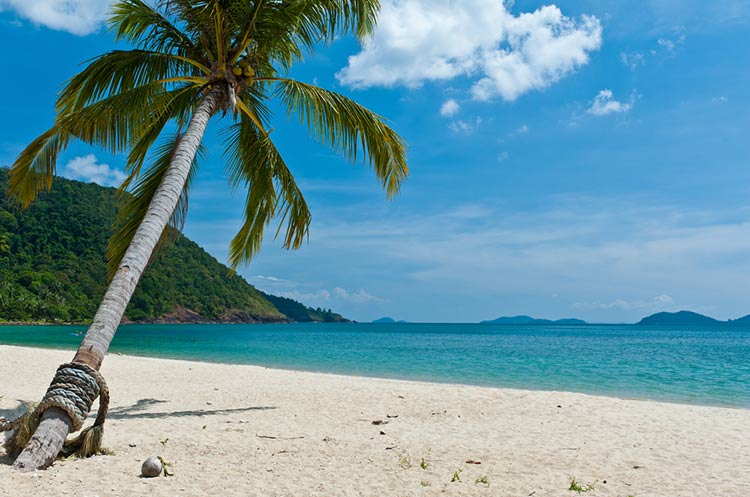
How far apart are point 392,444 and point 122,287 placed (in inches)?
135

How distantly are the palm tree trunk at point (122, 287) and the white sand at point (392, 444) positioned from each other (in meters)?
0.24

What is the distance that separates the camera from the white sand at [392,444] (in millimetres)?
4352

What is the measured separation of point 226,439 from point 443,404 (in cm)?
441

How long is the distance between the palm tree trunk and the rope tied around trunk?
0.26 feet

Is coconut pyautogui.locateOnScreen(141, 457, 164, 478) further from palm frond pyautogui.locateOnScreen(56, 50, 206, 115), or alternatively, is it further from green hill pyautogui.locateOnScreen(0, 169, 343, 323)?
green hill pyautogui.locateOnScreen(0, 169, 343, 323)

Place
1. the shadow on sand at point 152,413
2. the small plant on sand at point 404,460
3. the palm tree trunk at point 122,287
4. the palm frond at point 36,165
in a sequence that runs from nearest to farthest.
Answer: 1. the palm tree trunk at point 122,287
2. the small plant on sand at point 404,460
3. the palm frond at point 36,165
4. the shadow on sand at point 152,413

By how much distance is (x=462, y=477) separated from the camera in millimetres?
4707

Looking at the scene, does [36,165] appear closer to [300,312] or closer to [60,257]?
[60,257]

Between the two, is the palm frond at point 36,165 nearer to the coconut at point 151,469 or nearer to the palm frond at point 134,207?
the palm frond at point 134,207

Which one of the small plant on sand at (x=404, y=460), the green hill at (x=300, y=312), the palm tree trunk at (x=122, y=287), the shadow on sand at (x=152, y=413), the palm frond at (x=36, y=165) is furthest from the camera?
the green hill at (x=300, y=312)

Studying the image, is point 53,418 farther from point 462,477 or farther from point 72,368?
point 462,477

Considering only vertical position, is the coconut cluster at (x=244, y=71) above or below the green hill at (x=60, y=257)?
below

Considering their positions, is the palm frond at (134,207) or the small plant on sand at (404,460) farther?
the palm frond at (134,207)

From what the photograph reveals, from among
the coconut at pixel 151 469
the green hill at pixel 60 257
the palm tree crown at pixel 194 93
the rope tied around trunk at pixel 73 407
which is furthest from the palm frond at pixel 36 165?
the green hill at pixel 60 257
